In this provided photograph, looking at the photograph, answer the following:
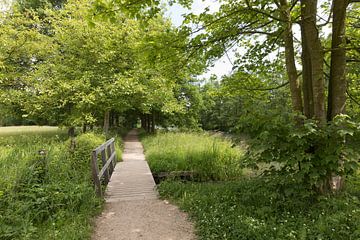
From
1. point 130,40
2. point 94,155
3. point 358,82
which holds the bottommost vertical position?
point 94,155

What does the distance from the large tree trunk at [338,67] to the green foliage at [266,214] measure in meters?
1.53

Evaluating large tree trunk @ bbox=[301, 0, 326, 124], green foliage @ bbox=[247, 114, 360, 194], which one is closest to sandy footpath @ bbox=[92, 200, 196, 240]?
green foliage @ bbox=[247, 114, 360, 194]

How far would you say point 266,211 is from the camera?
3.78 meters

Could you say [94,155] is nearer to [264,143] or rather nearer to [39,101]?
[264,143]

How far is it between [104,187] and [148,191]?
1.12m

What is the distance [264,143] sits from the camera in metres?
3.70

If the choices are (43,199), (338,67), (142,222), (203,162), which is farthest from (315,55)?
(43,199)

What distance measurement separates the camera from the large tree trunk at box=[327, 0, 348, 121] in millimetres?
4172

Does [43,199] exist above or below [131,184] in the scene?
above

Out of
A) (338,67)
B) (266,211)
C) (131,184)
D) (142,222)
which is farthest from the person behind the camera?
(131,184)

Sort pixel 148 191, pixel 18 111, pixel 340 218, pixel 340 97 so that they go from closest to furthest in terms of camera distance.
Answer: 1. pixel 340 218
2. pixel 340 97
3. pixel 148 191
4. pixel 18 111

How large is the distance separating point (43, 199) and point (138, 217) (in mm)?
1615

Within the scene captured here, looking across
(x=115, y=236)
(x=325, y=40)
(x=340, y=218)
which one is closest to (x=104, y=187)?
(x=115, y=236)

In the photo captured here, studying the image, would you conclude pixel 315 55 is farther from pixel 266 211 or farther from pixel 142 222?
pixel 142 222
